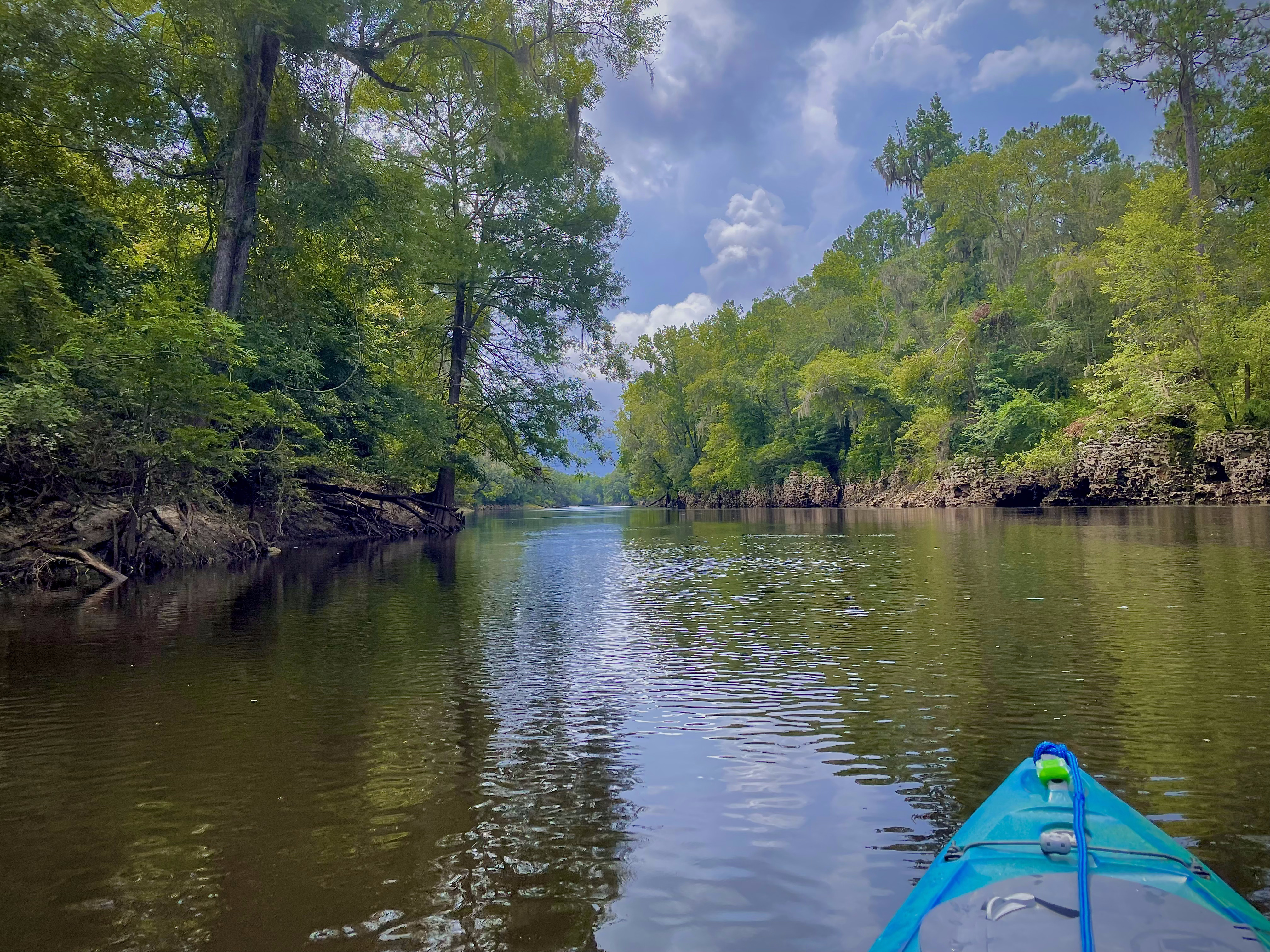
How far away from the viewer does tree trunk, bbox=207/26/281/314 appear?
15.3m

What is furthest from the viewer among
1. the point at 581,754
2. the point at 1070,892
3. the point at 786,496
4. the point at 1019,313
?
the point at 786,496

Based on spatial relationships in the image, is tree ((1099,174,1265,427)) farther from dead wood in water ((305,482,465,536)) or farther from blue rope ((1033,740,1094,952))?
blue rope ((1033,740,1094,952))

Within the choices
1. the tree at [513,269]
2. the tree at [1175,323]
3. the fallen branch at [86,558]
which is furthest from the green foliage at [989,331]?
the fallen branch at [86,558]

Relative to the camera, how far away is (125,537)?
45.1 feet

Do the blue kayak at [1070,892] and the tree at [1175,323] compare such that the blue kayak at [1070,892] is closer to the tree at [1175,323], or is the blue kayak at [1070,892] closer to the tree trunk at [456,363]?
the tree trunk at [456,363]

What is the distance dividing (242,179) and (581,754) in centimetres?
1581

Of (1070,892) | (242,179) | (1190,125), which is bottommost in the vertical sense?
(1070,892)

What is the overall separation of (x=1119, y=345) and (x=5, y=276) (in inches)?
1390

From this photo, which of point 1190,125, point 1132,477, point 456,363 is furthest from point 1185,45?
point 456,363

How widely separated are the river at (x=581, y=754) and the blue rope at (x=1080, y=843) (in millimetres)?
772

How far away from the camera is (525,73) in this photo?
17547 mm

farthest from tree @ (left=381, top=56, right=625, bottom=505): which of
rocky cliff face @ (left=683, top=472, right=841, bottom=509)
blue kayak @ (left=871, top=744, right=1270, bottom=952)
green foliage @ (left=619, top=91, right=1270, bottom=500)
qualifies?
rocky cliff face @ (left=683, top=472, right=841, bottom=509)

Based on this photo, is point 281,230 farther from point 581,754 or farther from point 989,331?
point 989,331

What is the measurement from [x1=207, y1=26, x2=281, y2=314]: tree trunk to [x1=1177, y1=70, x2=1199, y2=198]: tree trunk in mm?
33824
